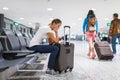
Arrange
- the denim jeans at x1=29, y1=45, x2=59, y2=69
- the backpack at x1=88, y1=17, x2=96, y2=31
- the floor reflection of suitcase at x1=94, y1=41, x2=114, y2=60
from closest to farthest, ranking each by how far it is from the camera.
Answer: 1. the denim jeans at x1=29, y1=45, x2=59, y2=69
2. the floor reflection of suitcase at x1=94, y1=41, x2=114, y2=60
3. the backpack at x1=88, y1=17, x2=96, y2=31

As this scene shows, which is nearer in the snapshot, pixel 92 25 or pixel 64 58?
pixel 64 58

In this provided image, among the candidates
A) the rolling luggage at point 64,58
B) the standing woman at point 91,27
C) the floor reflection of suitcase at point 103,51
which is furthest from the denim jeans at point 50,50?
the standing woman at point 91,27

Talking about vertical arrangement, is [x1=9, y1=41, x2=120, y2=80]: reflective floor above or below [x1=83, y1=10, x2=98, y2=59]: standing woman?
below

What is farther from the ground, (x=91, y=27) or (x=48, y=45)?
(x=91, y=27)

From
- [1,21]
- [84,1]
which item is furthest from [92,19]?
[1,21]

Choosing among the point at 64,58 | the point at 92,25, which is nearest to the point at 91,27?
the point at 92,25

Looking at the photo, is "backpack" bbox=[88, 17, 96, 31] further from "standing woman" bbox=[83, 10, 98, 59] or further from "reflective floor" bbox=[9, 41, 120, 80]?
"reflective floor" bbox=[9, 41, 120, 80]

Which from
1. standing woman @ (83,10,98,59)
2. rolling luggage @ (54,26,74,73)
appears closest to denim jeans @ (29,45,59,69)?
rolling luggage @ (54,26,74,73)

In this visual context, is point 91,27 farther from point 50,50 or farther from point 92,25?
point 50,50

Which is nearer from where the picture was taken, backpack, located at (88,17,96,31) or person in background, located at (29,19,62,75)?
person in background, located at (29,19,62,75)

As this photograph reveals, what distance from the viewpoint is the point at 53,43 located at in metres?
4.01

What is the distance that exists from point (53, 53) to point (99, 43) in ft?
11.2

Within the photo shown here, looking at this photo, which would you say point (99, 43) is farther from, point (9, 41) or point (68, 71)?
point (9, 41)

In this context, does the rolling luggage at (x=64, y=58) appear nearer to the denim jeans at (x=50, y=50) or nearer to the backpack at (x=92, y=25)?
the denim jeans at (x=50, y=50)
